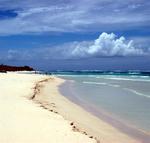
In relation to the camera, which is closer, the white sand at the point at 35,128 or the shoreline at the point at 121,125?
the white sand at the point at 35,128

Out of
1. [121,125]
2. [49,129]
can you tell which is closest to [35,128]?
[49,129]

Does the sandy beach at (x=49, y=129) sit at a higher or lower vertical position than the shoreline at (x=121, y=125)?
higher

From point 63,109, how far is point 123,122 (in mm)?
3705

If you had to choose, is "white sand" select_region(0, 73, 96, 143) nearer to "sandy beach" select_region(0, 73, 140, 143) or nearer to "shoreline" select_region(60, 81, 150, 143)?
"sandy beach" select_region(0, 73, 140, 143)

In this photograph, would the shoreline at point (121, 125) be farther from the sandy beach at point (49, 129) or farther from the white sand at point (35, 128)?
the white sand at point (35, 128)

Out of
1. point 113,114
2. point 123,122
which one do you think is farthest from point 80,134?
point 113,114

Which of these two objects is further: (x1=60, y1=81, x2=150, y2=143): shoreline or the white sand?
(x1=60, y1=81, x2=150, y2=143): shoreline

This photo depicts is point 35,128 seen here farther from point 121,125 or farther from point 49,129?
point 121,125

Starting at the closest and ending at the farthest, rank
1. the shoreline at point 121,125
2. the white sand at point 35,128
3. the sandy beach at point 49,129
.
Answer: the white sand at point 35,128 → the sandy beach at point 49,129 → the shoreline at point 121,125

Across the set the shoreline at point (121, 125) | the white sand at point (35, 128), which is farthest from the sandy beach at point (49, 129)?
the shoreline at point (121, 125)

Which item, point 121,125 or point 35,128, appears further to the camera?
point 121,125

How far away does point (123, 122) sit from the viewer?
12.9 metres

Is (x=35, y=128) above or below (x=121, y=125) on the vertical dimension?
above

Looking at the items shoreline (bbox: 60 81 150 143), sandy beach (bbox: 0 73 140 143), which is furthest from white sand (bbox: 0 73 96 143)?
shoreline (bbox: 60 81 150 143)
